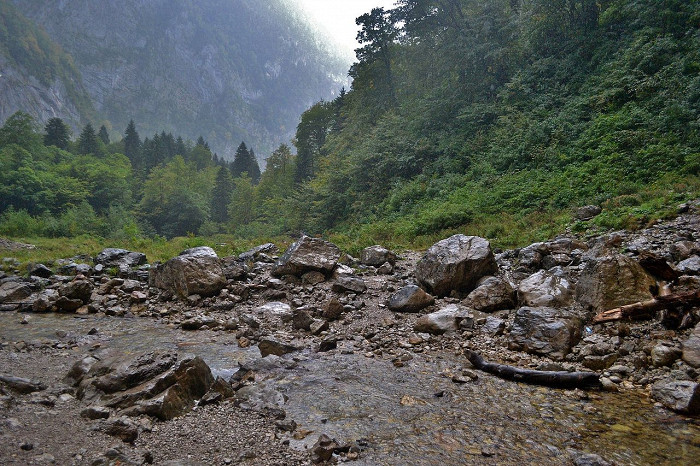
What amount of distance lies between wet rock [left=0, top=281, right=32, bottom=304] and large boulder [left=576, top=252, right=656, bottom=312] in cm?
1504

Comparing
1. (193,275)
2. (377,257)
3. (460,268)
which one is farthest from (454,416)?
(193,275)

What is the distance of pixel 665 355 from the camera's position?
486 centimetres

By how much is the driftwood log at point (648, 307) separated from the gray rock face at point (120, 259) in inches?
614

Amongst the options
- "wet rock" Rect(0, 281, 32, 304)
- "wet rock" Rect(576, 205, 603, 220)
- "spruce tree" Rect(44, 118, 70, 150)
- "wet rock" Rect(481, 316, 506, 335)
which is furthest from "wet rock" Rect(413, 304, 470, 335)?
"spruce tree" Rect(44, 118, 70, 150)

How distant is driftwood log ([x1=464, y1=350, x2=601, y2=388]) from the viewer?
4.80 meters

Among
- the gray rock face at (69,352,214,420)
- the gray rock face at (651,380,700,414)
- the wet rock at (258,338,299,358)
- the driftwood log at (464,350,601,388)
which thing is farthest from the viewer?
the wet rock at (258,338,299,358)

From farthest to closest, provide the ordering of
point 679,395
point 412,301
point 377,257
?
point 377,257, point 412,301, point 679,395

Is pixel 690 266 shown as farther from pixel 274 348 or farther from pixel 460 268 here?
pixel 274 348

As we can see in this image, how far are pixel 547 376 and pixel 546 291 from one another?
2596 millimetres

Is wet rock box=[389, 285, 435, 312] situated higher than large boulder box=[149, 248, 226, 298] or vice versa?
large boulder box=[149, 248, 226, 298]

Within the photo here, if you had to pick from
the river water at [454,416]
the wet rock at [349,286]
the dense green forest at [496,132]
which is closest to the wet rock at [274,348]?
the river water at [454,416]

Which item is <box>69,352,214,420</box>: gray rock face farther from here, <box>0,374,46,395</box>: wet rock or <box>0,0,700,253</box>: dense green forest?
<box>0,0,700,253</box>: dense green forest

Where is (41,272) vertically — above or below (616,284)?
above

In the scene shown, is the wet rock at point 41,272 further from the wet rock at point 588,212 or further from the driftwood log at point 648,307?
the wet rock at point 588,212
